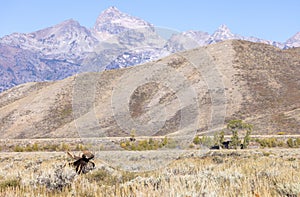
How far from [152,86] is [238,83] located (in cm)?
2548

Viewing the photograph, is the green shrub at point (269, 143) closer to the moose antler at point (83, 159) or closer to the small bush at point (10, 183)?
the moose antler at point (83, 159)

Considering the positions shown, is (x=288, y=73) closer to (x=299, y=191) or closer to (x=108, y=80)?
(x=108, y=80)

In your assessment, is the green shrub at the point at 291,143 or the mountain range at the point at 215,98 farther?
the mountain range at the point at 215,98

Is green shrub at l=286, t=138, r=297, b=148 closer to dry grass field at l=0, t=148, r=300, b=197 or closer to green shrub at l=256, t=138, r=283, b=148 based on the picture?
green shrub at l=256, t=138, r=283, b=148

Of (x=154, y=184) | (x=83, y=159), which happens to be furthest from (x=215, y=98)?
(x=154, y=184)

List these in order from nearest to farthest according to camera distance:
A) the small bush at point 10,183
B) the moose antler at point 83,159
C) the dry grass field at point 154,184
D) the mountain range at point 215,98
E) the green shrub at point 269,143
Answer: the dry grass field at point 154,184, the small bush at point 10,183, the moose antler at point 83,159, the green shrub at point 269,143, the mountain range at point 215,98

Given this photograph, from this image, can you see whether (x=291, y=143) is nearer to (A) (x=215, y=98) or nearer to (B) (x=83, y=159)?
(A) (x=215, y=98)

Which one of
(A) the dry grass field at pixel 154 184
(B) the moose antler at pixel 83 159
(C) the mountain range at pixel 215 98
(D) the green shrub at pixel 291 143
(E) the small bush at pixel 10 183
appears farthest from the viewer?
(C) the mountain range at pixel 215 98

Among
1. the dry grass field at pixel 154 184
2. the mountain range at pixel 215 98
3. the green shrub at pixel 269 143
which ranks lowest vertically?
the dry grass field at pixel 154 184

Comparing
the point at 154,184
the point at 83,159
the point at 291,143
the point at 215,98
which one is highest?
the point at 215,98

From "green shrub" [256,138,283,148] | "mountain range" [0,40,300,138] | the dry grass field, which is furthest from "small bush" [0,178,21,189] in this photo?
"mountain range" [0,40,300,138]

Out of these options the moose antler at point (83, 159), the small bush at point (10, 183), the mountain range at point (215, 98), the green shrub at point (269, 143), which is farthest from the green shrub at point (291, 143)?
the small bush at point (10, 183)

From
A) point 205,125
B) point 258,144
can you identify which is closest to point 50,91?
point 205,125

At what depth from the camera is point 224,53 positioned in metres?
104
